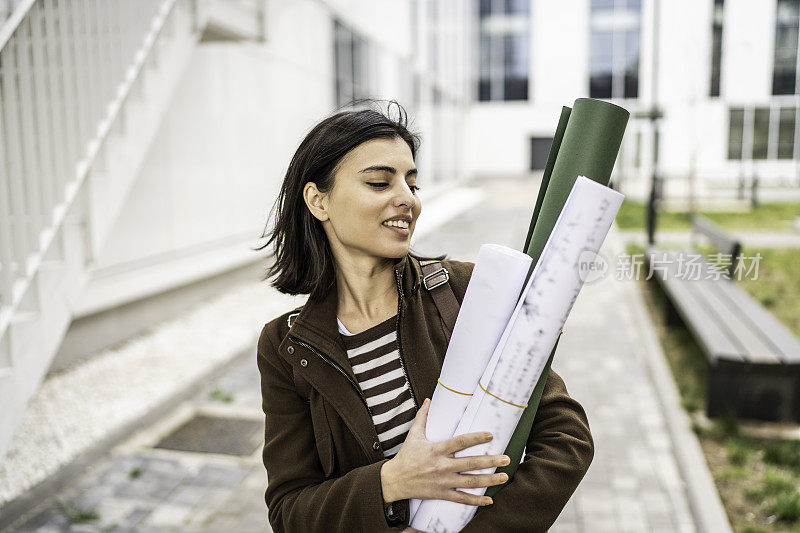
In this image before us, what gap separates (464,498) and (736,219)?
18.7 metres

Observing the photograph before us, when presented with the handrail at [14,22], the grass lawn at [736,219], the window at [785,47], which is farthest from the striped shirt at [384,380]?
the window at [785,47]

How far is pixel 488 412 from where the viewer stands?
1.38m

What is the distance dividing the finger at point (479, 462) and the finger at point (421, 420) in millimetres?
125

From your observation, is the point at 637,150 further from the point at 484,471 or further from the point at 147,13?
the point at 484,471

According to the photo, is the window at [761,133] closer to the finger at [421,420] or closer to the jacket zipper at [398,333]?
the jacket zipper at [398,333]

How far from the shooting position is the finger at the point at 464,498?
1.42m

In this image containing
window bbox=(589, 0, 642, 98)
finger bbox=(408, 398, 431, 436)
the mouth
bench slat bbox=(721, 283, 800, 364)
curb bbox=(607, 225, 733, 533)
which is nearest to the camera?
finger bbox=(408, 398, 431, 436)

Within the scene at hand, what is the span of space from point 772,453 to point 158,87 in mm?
5033

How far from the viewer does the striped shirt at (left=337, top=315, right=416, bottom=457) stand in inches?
65.9

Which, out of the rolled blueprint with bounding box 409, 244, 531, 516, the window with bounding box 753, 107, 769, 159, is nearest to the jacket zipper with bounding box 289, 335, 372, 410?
the rolled blueprint with bounding box 409, 244, 531, 516

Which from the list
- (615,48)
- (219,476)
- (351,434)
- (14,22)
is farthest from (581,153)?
(615,48)

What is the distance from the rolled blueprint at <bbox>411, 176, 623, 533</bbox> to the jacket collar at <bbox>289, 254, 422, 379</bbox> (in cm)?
38

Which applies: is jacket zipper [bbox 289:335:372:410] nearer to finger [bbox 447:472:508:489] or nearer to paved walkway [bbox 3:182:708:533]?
finger [bbox 447:472:508:489]

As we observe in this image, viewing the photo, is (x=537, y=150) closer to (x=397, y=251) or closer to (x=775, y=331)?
(x=775, y=331)
